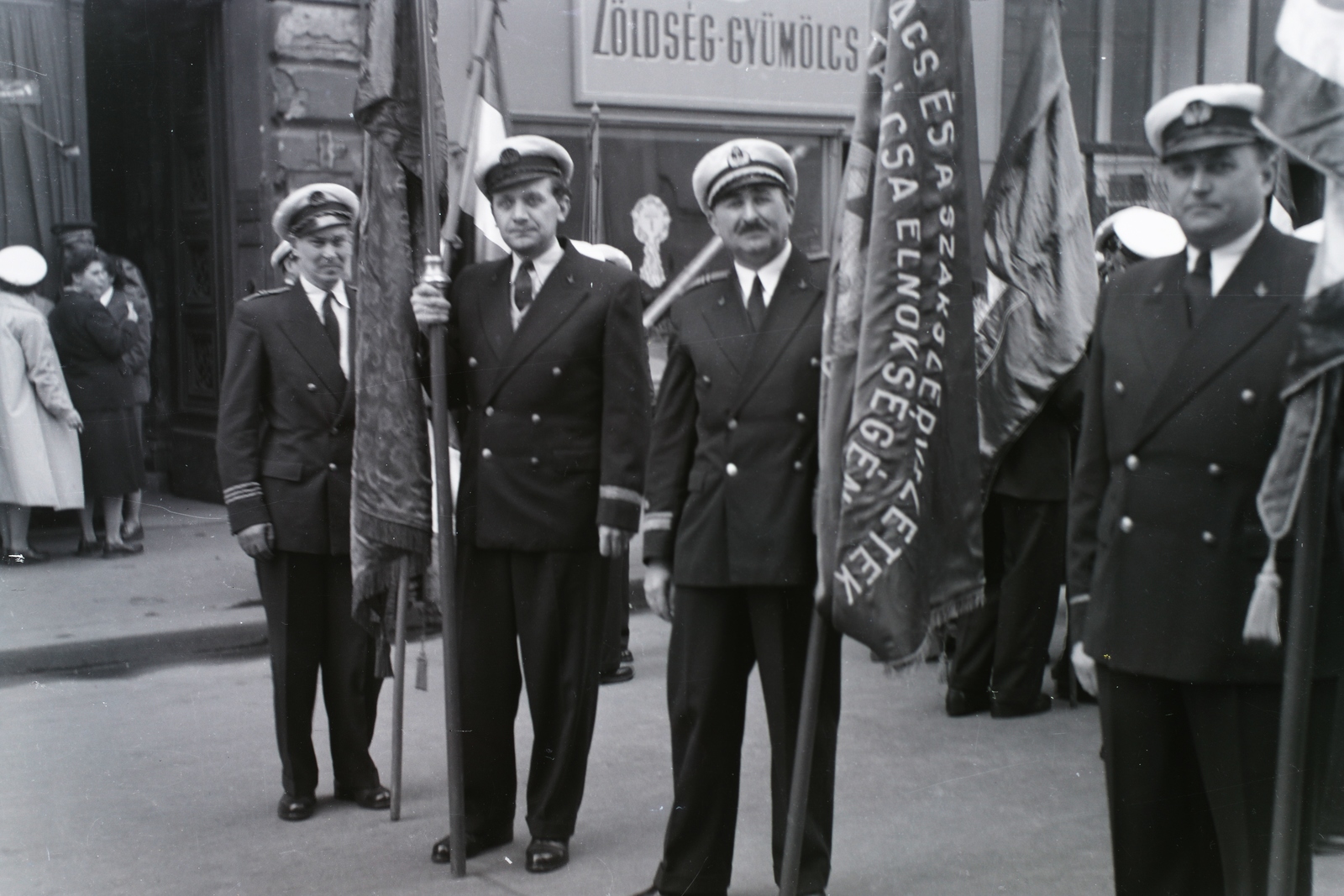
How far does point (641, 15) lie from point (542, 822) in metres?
4.20

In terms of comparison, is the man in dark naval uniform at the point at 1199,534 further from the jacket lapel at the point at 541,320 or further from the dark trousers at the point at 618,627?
the dark trousers at the point at 618,627

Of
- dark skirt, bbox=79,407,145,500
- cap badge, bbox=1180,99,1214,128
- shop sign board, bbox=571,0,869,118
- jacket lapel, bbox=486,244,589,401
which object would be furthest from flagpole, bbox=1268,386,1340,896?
dark skirt, bbox=79,407,145,500

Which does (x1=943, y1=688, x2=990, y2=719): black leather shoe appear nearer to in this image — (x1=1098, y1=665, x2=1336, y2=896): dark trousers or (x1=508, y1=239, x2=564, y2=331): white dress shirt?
(x1=508, y1=239, x2=564, y2=331): white dress shirt

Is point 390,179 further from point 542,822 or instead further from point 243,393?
point 542,822

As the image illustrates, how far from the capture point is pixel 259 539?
15.7ft

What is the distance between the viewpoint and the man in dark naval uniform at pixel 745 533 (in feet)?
12.4

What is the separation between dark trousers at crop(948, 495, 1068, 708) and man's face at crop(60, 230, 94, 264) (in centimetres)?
511

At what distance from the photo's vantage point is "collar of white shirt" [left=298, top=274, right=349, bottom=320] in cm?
496

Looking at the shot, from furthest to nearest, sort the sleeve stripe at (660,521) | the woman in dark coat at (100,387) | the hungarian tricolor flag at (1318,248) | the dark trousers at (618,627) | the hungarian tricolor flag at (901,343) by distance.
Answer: the woman in dark coat at (100,387) → the dark trousers at (618,627) → the sleeve stripe at (660,521) → the hungarian tricolor flag at (901,343) → the hungarian tricolor flag at (1318,248)

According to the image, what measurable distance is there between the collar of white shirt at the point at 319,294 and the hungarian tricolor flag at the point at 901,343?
2181 millimetres

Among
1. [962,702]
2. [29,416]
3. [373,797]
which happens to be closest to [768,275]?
[373,797]

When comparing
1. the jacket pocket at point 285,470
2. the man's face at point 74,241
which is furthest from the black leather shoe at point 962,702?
the man's face at point 74,241

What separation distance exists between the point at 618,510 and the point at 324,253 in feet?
5.13

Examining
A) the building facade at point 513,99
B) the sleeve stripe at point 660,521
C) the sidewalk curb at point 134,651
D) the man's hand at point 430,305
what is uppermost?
the building facade at point 513,99
